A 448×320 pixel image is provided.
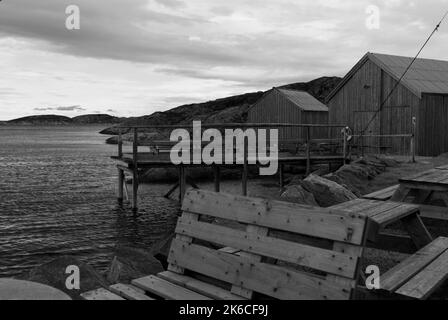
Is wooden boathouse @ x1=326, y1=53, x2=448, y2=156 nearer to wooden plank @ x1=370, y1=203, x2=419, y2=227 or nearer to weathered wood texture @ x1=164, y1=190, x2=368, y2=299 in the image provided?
wooden plank @ x1=370, y1=203, x2=419, y2=227

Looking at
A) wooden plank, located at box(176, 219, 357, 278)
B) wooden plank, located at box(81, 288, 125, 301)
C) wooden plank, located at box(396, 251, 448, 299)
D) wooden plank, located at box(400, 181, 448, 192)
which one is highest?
wooden plank, located at box(400, 181, 448, 192)

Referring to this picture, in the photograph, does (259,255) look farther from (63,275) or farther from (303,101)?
(303,101)

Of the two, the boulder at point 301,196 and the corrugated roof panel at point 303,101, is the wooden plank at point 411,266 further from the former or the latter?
the corrugated roof panel at point 303,101

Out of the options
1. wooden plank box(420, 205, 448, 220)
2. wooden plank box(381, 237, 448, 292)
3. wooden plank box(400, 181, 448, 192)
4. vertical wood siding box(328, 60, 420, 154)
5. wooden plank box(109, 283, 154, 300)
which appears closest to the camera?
wooden plank box(381, 237, 448, 292)

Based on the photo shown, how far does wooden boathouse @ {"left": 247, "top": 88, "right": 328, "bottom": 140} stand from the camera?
32375 mm

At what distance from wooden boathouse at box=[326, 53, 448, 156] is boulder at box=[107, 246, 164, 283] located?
19119 millimetres

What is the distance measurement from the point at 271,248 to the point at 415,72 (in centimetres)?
2516

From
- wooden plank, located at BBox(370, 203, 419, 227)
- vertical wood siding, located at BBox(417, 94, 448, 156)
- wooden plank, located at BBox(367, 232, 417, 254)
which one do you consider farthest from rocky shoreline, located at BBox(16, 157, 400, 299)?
vertical wood siding, located at BBox(417, 94, 448, 156)

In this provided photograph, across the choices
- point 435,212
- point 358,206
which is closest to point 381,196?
point 435,212

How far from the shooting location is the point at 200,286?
4.49 m

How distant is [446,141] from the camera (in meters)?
25.5

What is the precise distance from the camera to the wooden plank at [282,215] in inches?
146
